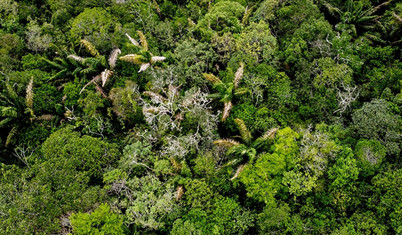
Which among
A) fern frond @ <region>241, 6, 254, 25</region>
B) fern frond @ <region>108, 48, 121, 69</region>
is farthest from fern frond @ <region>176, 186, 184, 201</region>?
fern frond @ <region>241, 6, 254, 25</region>

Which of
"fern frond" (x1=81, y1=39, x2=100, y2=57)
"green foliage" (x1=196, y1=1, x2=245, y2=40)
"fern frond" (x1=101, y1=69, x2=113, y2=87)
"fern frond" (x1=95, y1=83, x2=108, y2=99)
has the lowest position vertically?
"fern frond" (x1=95, y1=83, x2=108, y2=99)

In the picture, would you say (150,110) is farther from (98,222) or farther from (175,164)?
(98,222)

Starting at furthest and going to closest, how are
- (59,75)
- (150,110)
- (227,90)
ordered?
1. (59,75)
2. (227,90)
3. (150,110)

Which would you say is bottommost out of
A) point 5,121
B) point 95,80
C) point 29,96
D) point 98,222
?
point 98,222

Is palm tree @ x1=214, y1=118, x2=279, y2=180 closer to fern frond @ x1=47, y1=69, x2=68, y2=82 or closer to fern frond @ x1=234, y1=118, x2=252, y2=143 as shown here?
fern frond @ x1=234, y1=118, x2=252, y2=143

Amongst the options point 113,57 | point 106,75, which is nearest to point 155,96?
point 106,75
